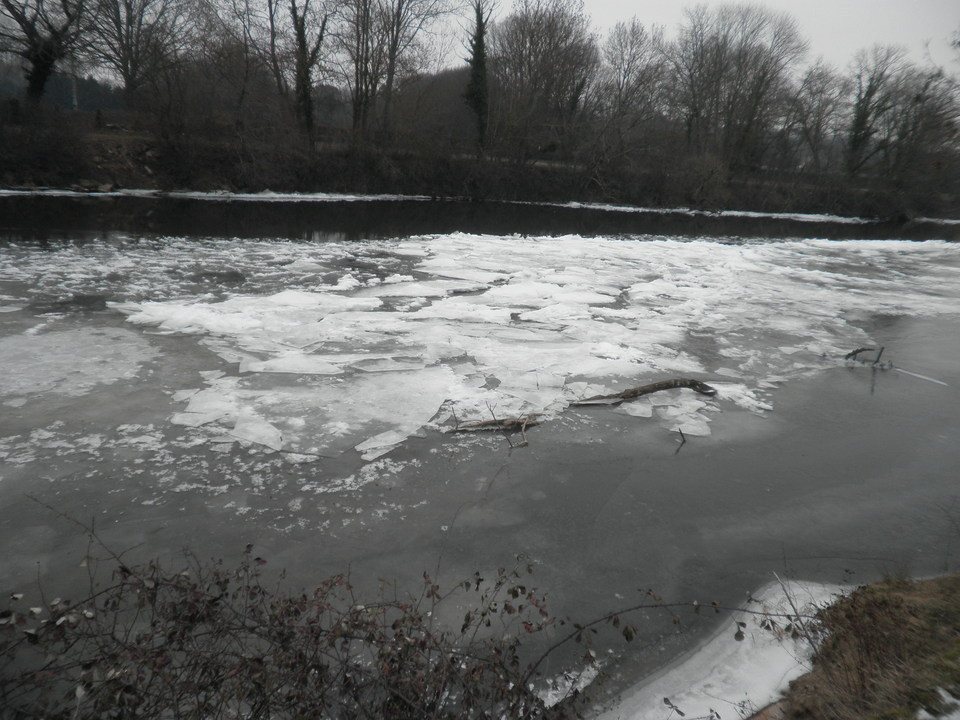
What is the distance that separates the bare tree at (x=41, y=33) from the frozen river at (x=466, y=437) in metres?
18.8

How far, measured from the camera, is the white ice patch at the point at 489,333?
16.0 ft

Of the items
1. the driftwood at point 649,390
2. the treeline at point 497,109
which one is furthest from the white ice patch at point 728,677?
the treeline at point 497,109

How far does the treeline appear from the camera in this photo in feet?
80.7

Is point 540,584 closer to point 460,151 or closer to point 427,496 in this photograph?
point 427,496

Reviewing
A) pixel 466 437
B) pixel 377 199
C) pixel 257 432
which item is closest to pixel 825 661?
pixel 466 437

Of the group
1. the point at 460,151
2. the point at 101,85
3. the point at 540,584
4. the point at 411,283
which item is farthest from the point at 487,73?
the point at 540,584

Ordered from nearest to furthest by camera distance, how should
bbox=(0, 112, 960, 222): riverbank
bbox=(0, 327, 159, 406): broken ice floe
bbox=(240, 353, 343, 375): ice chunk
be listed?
bbox=(0, 327, 159, 406): broken ice floe
bbox=(240, 353, 343, 375): ice chunk
bbox=(0, 112, 960, 222): riverbank

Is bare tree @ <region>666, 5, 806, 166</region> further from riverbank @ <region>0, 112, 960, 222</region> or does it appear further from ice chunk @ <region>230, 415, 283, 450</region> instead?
ice chunk @ <region>230, 415, 283, 450</region>

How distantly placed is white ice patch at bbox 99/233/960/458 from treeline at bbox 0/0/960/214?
11.1 m

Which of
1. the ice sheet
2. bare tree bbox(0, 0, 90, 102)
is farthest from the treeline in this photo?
the ice sheet

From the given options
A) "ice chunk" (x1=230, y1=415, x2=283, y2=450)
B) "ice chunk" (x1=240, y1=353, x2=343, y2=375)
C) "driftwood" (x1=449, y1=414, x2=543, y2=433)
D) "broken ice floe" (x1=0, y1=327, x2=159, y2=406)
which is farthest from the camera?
"ice chunk" (x1=240, y1=353, x2=343, y2=375)

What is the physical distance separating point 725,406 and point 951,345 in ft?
16.9

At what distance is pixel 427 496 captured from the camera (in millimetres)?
3701

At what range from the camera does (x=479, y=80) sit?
3319 cm
